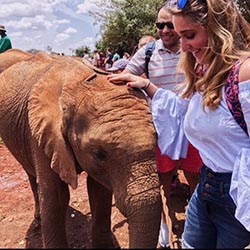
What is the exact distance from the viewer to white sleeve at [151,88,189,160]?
2.30 meters

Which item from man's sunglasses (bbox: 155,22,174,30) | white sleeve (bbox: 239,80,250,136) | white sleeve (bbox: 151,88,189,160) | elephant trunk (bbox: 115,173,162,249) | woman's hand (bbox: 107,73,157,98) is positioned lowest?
elephant trunk (bbox: 115,173,162,249)

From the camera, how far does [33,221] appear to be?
4402 millimetres

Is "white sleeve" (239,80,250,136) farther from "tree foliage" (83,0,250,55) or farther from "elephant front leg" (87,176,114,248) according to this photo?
"tree foliage" (83,0,250,55)

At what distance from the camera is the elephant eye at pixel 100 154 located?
2475 millimetres

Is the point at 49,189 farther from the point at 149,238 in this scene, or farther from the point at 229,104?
the point at 229,104

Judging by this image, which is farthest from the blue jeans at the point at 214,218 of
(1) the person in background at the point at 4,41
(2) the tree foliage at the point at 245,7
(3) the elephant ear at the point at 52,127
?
(2) the tree foliage at the point at 245,7

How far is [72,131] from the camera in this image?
104 inches

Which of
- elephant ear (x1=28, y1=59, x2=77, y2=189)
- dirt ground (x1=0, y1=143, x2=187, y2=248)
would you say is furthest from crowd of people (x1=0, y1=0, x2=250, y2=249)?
dirt ground (x1=0, y1=143, x2=187, y2=248)

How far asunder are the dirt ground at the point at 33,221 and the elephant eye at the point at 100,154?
4.93ft

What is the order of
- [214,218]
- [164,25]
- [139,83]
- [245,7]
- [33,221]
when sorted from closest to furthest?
[214,218], [139,83], [164,25], [33,221], [245,7]

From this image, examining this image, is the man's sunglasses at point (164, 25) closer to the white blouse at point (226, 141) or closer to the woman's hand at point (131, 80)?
the woman's hand at point (131, 80)

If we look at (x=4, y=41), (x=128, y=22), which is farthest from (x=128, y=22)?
(x=4, y=41)

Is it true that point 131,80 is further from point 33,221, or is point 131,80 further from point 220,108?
point 33,221

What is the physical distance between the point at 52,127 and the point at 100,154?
16.6 inches
